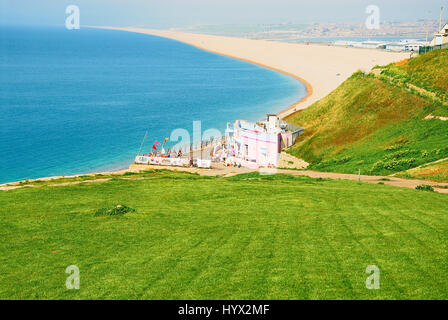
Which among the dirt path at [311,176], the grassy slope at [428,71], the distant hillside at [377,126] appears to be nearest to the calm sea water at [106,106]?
the dirt path at [311,176]

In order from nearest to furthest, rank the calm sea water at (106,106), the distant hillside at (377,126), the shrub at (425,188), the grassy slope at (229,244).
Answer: the grassy slope at (229,244) → the shrub at (425,188) → the distant hillside at (377,126) → the calm sea water at (106,106)

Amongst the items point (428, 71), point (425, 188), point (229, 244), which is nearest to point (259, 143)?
point (425, 188)

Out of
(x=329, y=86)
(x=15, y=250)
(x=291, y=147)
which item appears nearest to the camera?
(x=15, y=250)

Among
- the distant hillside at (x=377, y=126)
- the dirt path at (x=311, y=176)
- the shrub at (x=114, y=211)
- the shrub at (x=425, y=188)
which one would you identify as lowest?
the dirt path at (x=311, y=176)

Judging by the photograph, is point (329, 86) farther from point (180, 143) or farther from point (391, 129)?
point (391, 129)

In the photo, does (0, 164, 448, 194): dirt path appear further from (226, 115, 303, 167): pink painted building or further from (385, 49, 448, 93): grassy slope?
(385, 49, 448, 93): grassy slope

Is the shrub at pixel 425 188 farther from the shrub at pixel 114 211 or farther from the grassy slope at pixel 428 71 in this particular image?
the grassy slope at pixel 428 71
